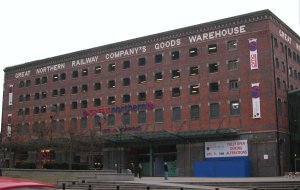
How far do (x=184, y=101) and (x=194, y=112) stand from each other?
6.18 feet

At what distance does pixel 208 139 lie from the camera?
53562mm

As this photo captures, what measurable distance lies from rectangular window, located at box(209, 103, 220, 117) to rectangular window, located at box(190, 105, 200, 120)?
5.49 feet

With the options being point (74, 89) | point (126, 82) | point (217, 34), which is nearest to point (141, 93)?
point (126, 82)

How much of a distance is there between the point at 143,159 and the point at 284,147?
18139mm

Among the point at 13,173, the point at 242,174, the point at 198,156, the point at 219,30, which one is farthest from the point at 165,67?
the point at 13,173

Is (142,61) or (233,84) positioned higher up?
(142,61)

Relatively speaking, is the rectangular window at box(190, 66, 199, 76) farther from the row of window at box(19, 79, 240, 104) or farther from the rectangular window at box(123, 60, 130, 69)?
the rectangular window at box(123, 60, 130, 69)

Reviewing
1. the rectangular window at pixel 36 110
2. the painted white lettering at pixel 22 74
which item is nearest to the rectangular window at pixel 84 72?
the rectangular window at pixel 36 110

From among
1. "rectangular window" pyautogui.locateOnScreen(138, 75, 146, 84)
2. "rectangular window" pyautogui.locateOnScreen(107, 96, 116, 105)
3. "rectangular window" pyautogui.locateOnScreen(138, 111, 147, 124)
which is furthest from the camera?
"rectangular window" pyautogui.locateOnScreen(107, 96, 116, 105)

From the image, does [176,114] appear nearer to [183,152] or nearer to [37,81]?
[183,152]

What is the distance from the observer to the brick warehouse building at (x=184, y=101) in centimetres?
5084

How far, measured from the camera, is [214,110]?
5372 centimetres

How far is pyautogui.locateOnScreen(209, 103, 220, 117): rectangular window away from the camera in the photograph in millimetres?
53500

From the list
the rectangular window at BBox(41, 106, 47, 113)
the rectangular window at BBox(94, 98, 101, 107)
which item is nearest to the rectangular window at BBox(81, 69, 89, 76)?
the rectangular window at BBox(94, 98, 101, 107)
